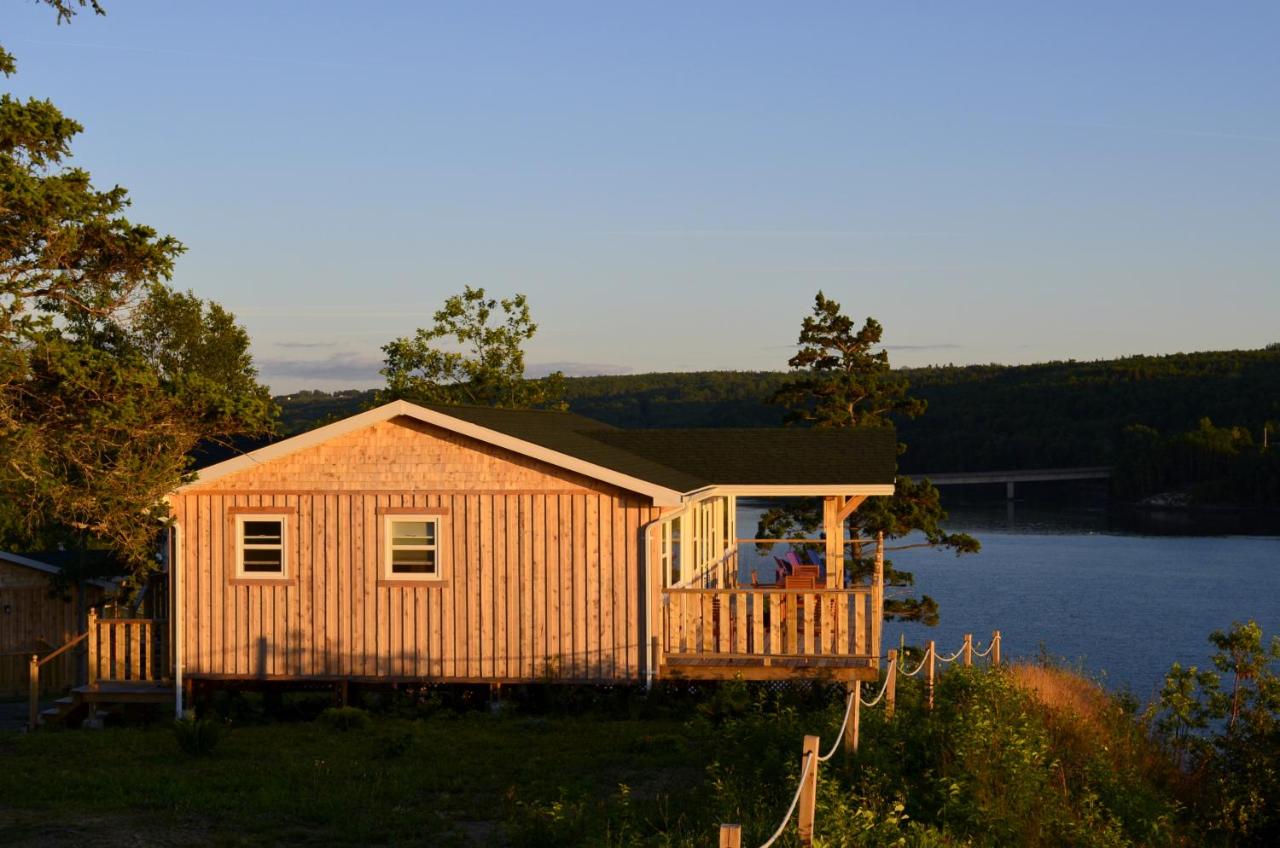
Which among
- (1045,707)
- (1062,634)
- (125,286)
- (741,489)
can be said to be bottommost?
(1062,634)

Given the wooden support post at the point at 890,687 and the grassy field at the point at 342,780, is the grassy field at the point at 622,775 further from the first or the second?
the wooden support post at the point at 890,687

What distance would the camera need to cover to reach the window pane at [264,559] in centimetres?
1892

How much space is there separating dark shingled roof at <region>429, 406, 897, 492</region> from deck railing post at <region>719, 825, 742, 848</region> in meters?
11.4

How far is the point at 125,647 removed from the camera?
1948 centimetres

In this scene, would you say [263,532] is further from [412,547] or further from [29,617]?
[29,617]

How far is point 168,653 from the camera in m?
19.3

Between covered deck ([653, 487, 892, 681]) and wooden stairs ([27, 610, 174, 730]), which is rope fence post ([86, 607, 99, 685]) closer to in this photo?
wooden stairs ([27, 610, 174, 730])

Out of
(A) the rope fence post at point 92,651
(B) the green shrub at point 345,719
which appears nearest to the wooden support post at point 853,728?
Result: (B) the green shrub at point 345,719

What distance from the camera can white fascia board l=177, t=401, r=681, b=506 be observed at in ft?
59.2

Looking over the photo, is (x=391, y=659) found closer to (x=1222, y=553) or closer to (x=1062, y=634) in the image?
(x=1062, y=634)

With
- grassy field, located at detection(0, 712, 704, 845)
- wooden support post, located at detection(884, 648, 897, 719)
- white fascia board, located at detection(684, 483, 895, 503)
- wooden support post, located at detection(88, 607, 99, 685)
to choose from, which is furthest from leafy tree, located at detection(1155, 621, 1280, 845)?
wooden support post, located at detection(88, 607, 99, 685)

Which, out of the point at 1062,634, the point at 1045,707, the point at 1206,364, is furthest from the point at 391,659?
→ the point at 1206,364

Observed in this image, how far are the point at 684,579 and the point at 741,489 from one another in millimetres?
1657

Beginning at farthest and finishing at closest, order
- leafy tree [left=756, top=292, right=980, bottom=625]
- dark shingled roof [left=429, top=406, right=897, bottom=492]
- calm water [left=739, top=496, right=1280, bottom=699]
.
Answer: calm water [left=739, top=496, right=1280, bottom=699], leafy tree [left=756, top=292, right=980, bottom=625], dark shingled roof [left=429, top=406, right=897, bottom=492]
